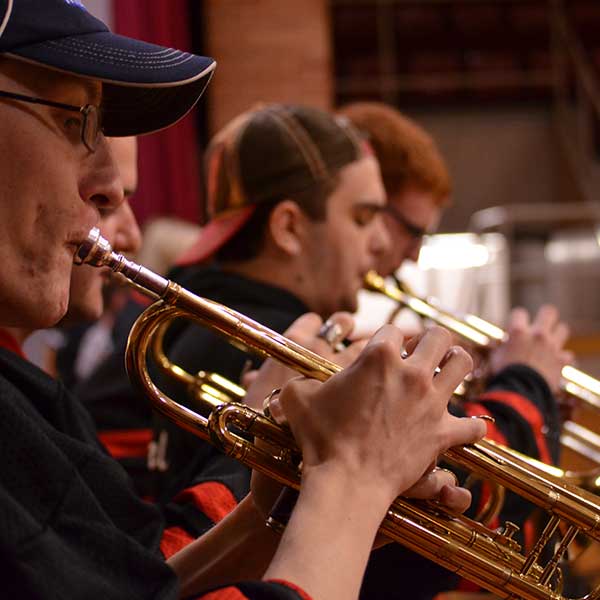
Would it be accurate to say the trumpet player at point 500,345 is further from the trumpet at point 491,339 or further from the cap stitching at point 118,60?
the cap stitching at point 118,60

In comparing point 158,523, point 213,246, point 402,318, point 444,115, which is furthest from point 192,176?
point 158,523

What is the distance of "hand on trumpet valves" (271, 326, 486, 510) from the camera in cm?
83

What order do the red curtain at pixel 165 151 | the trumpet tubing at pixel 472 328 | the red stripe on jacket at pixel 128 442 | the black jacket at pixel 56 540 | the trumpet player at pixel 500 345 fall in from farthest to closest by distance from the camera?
the red curtain at pixel 165 151, the red stripe on jacket at pixel 128 442, the trumpet tubing at pixel 472 328, the trumpet player at pixel 500 345, the black jacket at pixel 56 540

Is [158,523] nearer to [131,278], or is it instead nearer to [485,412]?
[131,278]

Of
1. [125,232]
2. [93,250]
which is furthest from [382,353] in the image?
[125,232]

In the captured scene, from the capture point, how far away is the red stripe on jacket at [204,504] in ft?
3.78

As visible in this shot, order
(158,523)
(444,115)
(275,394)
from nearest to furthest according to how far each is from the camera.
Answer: (275,394) → (158,523) → (444,115)

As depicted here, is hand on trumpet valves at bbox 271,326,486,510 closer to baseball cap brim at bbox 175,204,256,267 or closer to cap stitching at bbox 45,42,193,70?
cap stitching at bbox 45,42,193,70

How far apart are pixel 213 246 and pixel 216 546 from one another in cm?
85

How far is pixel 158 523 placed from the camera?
108 cm

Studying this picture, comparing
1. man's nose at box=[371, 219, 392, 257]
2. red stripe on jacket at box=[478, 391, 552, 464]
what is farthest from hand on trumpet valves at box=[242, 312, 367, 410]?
man's nose at box=[371, 219, 392, 257]

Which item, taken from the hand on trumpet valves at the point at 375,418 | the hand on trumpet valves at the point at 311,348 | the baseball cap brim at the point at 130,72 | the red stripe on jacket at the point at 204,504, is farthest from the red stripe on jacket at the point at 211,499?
the baseball cap brim at the point at 130,72

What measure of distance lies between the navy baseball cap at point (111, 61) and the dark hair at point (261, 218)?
79 centimetres

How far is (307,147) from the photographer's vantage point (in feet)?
5.87
